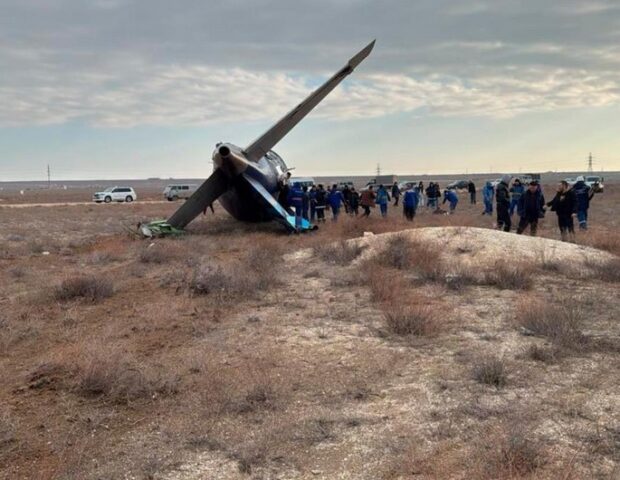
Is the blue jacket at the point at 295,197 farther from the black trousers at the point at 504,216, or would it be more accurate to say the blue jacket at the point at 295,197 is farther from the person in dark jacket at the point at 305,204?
the black trousers at the point at 504,216

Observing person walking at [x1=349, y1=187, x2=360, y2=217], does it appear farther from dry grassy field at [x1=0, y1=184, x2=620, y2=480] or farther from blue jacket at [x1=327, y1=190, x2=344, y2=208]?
dry grassy field at [x1=0, y1=184, x2=620, y2=480]

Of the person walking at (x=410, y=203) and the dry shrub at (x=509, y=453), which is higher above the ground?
the person walking at (x=410, y=203)

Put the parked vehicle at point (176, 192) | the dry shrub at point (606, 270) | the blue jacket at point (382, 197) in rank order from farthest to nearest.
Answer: the parked vehicle at point (176, 192)
the blue jacket at point (382, 197)
the dry shrub at point (606, 270)

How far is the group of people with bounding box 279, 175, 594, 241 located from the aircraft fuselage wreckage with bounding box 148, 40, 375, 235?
1066 millimetres

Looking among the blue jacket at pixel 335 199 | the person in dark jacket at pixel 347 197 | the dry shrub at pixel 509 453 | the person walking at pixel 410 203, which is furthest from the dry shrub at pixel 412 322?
the person in dark jacket at pixel 347 197

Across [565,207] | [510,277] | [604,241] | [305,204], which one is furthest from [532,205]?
[305,204]

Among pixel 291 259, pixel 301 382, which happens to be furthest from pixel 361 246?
pixel 301 382

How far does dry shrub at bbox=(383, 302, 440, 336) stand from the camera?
8.27 metres

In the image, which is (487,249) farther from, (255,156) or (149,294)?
(255,156)

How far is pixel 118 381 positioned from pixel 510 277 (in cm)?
773

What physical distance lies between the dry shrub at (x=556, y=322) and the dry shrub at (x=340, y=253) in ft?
18.5

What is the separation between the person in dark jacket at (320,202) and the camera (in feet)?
85.2

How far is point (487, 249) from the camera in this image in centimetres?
1388

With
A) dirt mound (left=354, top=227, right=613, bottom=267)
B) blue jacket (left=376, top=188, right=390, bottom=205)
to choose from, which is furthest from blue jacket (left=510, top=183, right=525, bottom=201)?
dirt mound (left=354, top=227, right=613, bottom=267)
